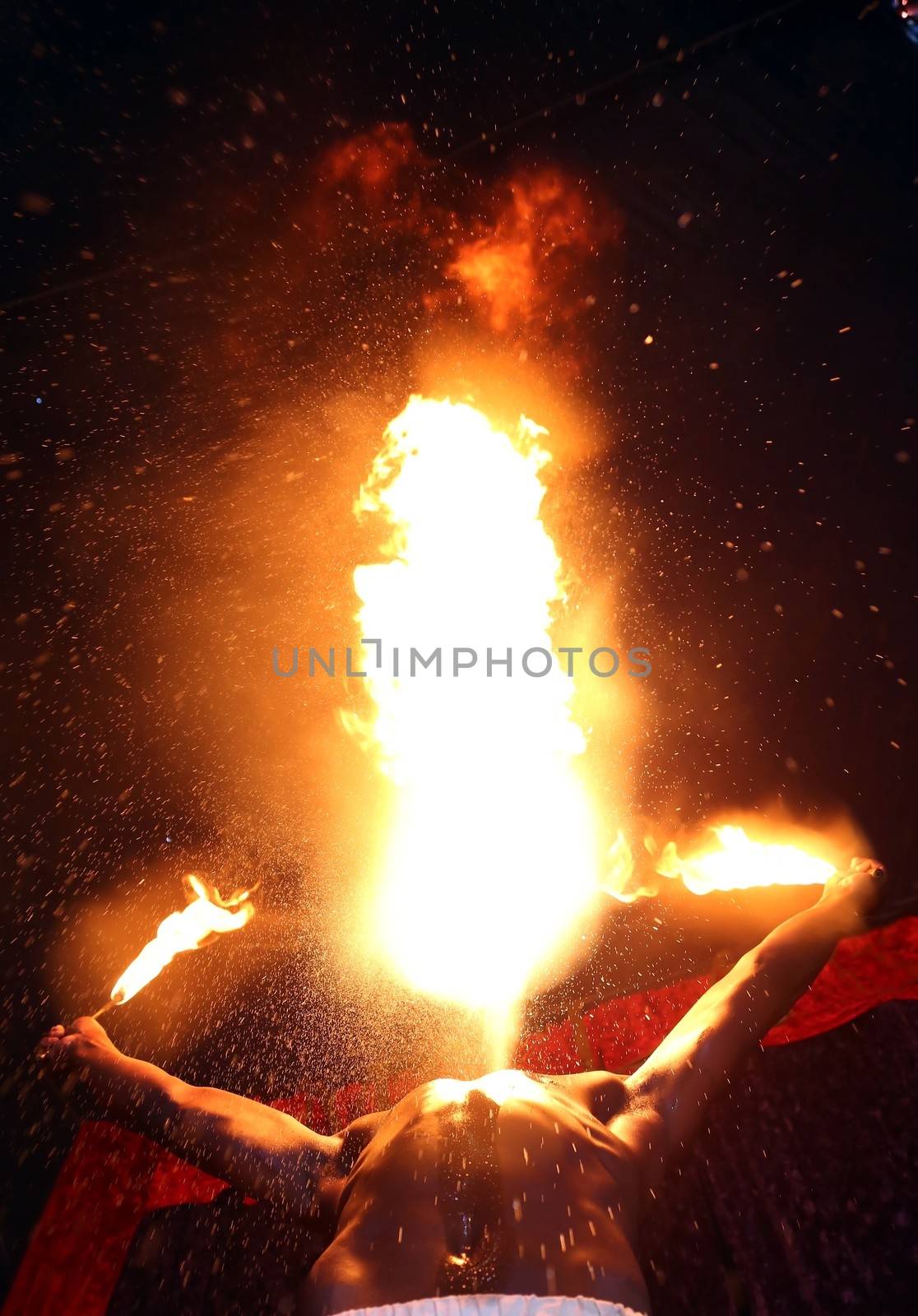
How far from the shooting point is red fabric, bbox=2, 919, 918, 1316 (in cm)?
316

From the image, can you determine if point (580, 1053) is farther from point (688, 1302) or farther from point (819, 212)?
point (819, 212)

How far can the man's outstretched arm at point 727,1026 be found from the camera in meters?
2.34

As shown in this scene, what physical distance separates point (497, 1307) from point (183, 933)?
2423 mm

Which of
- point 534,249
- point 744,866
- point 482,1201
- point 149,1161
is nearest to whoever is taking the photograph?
point 482,1201

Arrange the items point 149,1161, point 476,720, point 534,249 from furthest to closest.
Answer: point 534,249 → point 476,720 → point 149,1161

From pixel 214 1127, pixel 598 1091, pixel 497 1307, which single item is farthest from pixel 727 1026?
pixel 214 1127

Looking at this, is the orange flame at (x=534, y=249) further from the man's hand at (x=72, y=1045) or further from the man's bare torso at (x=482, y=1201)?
the man's hand at (x=72, y=1045)

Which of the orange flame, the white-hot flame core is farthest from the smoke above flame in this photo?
the white-hot flame core

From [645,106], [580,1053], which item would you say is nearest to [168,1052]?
[580,1053]

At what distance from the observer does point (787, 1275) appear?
8.92 ft

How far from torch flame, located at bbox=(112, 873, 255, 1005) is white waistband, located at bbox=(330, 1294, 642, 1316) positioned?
1851mm

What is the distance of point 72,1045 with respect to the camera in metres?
2.58

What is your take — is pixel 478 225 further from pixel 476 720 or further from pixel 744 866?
pixel 744 866

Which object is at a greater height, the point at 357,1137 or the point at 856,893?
the point at 856,893
